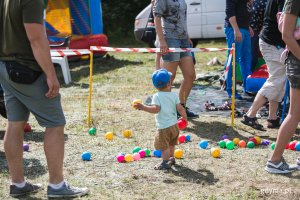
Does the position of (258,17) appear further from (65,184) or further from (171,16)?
(65,184)

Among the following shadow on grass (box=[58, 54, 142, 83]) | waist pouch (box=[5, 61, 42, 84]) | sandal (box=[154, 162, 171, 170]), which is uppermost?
waist pouch (box=[5, 61, 42, 84])

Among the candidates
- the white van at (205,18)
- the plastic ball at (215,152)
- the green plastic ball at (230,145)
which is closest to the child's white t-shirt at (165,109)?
the plastic ball at (215,152)

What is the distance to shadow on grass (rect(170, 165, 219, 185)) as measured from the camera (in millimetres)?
4703

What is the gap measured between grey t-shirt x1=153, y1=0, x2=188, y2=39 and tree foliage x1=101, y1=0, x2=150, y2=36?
17.4 meters

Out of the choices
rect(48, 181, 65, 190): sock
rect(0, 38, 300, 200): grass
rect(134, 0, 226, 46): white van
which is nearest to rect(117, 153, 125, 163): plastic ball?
rect(0, 38, 300, 200): grass

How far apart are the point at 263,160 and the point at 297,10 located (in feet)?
5.43

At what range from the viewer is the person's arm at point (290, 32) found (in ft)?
14.5

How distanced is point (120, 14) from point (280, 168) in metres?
20.2

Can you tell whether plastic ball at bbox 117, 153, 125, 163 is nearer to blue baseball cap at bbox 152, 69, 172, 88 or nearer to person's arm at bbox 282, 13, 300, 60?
blue baseball cap at bbox 152, 69, 172, 88

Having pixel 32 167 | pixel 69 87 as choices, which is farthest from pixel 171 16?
pixel 69 87

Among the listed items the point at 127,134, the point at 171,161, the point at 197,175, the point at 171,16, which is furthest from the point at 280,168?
the point at 171,16

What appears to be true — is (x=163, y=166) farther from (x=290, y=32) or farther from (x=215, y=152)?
(x=290, y=32)

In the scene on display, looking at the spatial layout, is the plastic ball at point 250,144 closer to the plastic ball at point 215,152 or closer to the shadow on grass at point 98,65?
the plastic ball at point 215,152

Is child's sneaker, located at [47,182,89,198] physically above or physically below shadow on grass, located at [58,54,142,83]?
above
